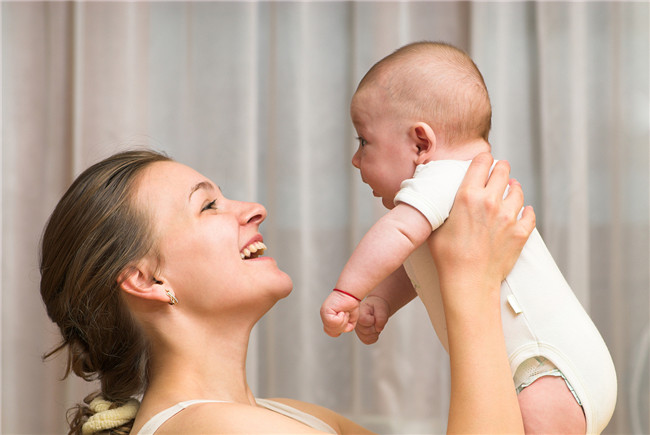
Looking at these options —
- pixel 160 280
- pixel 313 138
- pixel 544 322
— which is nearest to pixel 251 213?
pixel 160 280

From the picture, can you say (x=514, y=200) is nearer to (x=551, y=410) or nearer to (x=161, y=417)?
(x=551, y=410)

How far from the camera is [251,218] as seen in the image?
1.28m

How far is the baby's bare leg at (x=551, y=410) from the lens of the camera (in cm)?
100

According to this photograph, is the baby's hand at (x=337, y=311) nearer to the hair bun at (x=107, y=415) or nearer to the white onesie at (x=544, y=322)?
the white onesie at (x=544, y=322)

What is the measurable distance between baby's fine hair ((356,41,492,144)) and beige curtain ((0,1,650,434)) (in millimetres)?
879

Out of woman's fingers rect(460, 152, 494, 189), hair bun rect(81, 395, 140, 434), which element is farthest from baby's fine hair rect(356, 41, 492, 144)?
hair bun rect(81, 395, 140, 434)

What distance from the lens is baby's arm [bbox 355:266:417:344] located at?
4.22ft

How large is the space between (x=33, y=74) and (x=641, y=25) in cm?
209

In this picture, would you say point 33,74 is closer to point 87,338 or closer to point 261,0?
point 261,0

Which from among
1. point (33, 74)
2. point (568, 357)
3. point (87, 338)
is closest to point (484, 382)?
point (568, 357)

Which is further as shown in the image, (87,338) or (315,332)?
(315,332)

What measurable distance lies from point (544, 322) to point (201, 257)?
2.07 ft

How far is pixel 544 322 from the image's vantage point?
3.37 feet

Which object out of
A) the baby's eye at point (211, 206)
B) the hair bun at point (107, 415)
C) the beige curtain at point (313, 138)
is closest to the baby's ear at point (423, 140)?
the baby's eye at point (211, 206)
